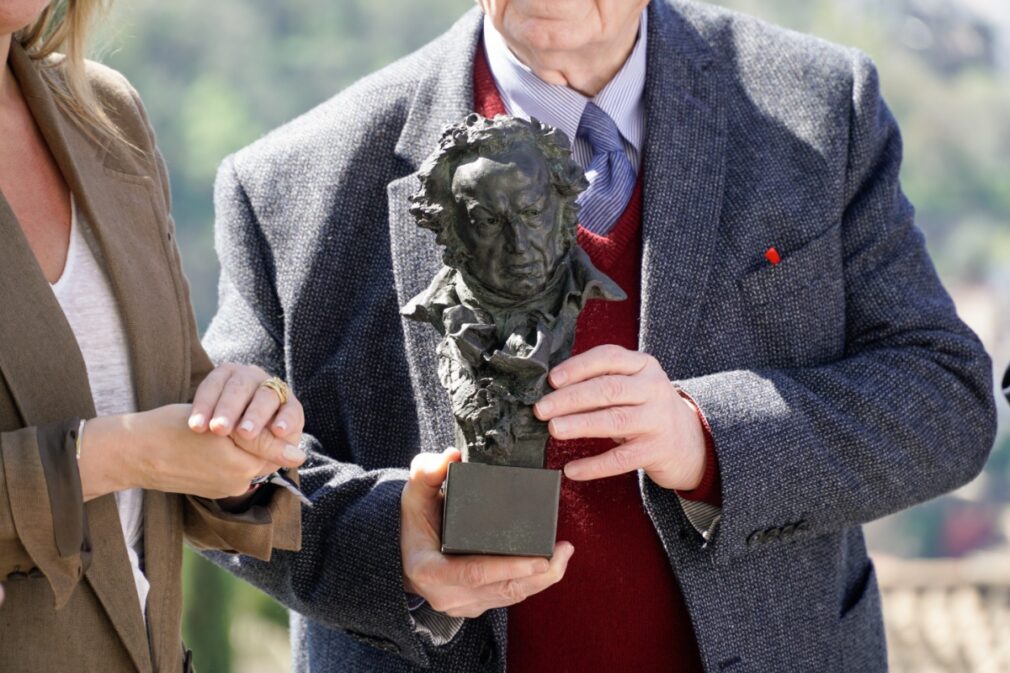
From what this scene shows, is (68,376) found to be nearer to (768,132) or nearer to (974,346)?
(768,132)

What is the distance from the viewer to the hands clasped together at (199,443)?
5.58ft

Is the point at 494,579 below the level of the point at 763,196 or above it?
below

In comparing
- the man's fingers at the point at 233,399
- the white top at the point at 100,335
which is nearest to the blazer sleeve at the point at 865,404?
the man's fingers at the point at 233,399

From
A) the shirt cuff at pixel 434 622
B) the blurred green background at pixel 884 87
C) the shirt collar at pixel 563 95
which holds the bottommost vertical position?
the blurred green background at pixel 884 87

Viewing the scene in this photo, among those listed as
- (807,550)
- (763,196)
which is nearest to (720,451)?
(807,550)

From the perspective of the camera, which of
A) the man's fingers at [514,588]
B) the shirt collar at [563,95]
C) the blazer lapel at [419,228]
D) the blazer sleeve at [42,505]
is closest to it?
the blazer sleeve at [42,505]

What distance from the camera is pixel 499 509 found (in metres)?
1.92

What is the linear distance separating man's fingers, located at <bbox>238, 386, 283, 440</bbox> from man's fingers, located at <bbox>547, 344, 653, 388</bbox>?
0.39 metres

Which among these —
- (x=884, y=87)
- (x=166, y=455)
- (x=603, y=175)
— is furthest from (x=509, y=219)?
(x=884, y=87)

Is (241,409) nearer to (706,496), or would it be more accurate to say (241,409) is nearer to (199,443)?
(199,443)

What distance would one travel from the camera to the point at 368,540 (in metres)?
2.16

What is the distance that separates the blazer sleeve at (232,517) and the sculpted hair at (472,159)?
396mm

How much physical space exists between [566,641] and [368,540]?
36 centimetres

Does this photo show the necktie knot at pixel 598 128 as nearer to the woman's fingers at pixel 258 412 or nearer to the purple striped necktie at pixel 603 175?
the purple striped necktie at pixel 603 175
